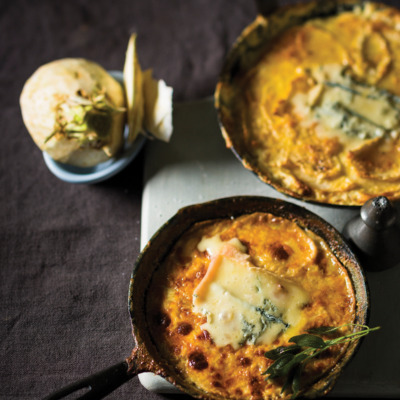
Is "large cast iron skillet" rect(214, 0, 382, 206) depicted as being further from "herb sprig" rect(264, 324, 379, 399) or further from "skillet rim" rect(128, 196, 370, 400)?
"herb sprig" rect(264, 324, 379, 399)

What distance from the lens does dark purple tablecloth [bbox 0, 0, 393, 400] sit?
2107mm

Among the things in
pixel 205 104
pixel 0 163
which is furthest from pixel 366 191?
pixel 0 163

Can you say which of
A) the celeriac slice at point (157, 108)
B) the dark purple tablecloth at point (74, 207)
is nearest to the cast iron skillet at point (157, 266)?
the dark purple tablecloth at point (74, 207)

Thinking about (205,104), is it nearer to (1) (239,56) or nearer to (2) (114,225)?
(1) (239,56)

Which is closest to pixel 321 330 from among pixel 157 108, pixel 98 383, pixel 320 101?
pixel 98 383

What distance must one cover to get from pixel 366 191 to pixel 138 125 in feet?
3.49

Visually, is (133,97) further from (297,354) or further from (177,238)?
(297,354)

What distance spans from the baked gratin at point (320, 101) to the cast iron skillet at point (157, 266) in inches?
5.1

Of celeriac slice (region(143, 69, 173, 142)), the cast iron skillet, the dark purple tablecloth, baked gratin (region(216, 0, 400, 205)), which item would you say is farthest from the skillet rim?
celeriac slice (region(143, 69, 173, 142))

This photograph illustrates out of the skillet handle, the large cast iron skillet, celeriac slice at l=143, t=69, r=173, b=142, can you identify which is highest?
the large cast iron skillet

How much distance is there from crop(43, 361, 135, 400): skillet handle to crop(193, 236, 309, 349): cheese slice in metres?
0.33

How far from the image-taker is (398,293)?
2.05 metres

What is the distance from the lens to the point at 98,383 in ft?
5.43

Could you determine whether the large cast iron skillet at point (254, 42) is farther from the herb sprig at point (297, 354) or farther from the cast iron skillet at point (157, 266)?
the herb sprig at point (297, 354)
